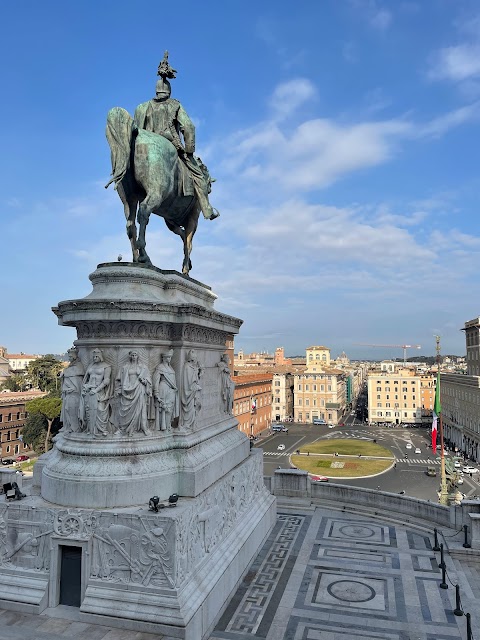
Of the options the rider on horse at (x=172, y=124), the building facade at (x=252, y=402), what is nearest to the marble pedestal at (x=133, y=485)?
the rider on horse at (x=172, y=124)

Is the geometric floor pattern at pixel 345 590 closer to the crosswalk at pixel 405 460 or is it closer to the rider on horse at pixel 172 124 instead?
the rider on horse at pixel 172 124

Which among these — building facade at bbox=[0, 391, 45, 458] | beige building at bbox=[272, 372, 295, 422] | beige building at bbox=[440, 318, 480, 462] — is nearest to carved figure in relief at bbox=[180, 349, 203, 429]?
building facade at bbox=[0, 391, 45, 458]

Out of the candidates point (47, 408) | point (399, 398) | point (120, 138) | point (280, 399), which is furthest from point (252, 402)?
point (120, 138)

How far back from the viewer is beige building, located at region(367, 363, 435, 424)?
93.6m

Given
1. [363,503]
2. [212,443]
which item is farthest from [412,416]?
[212,443]

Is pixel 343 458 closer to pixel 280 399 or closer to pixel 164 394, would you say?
pixel 280 399

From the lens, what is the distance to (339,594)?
10258 millimetres

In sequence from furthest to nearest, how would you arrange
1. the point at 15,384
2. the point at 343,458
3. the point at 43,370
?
the point at 15,384 → the point at 43,370 → the point at 343,458

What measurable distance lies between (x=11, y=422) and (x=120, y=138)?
55534 mm

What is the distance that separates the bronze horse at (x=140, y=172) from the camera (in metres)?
10.8

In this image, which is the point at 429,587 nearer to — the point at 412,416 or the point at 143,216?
the point at 143,216

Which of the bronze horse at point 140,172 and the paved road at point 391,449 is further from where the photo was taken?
the paved road at point 391,449

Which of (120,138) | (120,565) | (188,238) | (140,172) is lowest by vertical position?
(120,565)

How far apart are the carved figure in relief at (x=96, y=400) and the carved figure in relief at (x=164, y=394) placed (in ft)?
3.11
